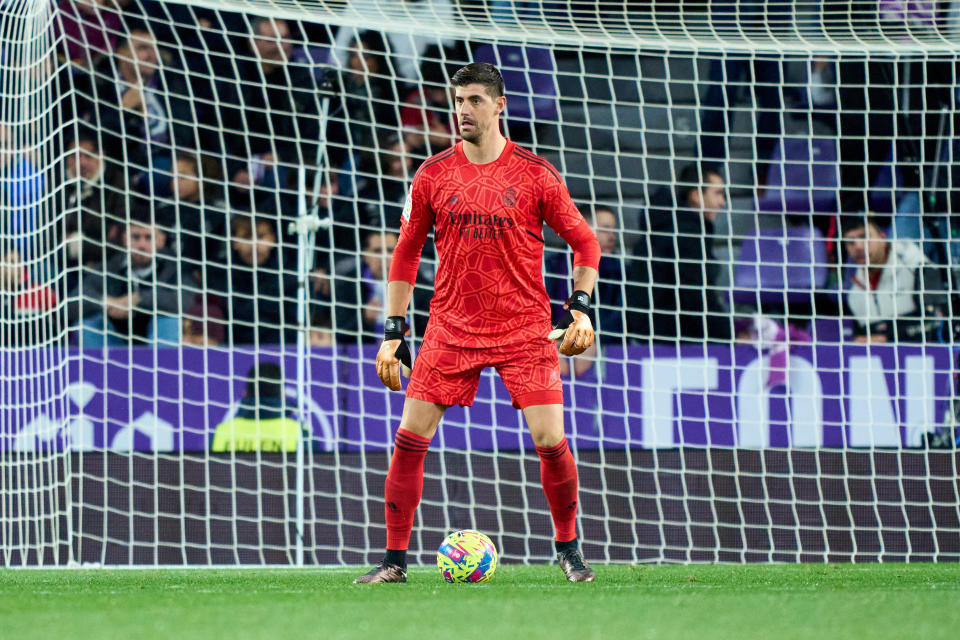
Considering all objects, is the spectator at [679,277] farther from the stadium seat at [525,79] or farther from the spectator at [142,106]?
the spectator at [142,106]

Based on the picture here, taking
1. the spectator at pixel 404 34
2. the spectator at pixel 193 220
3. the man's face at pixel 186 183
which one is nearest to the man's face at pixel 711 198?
the spectator at pixel 404 34

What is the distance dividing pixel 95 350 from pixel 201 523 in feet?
3.88

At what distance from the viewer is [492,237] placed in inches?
189

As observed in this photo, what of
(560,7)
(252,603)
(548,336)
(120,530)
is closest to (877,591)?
(548,336)

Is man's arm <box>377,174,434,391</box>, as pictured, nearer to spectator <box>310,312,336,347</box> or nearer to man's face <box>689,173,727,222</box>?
spectator <box>310,312,336,347</box>

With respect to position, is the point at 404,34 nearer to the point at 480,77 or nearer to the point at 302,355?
the point at 302,355

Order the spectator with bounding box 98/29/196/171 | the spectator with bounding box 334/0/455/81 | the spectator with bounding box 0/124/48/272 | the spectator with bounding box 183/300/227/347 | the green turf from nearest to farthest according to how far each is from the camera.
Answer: the green turf < the spectator with bounding box 0/124/48/272 < the spectator with bounding box 334/0/455/81 < the spectator with bounding box 183/300/227/347 < the spectator with bounding box 98/29/196/171

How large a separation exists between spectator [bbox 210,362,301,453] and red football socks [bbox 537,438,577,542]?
2805 millimetres

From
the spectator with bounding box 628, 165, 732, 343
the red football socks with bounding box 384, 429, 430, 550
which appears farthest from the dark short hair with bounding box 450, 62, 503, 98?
the spectator with bounding box 628, 165, 732, 343

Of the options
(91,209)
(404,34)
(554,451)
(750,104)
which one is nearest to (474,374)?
(554,451)

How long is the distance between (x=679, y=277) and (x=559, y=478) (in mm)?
3764

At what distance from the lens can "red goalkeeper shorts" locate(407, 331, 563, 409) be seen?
4.76 metres

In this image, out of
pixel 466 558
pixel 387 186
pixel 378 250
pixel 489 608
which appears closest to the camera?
pixel 489 608

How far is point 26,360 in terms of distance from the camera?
735 centimetres
